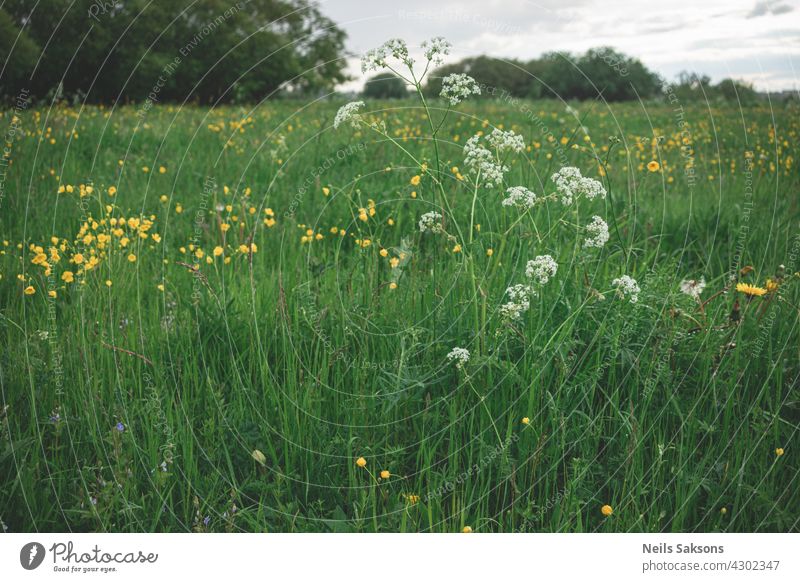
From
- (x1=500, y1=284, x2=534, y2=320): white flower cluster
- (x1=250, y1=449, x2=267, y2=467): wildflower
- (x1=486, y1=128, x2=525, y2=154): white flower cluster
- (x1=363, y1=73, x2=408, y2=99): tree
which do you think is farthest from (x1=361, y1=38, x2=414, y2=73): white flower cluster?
(x1=250, y1=449, x2=267, y2=467): wildflower

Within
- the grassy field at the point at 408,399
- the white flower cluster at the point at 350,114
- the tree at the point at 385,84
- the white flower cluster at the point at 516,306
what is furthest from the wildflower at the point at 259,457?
→ the tree at the point at 385,84

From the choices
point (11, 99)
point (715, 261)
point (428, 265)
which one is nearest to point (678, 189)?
point (715, 261)

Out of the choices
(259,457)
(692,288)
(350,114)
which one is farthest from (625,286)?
(259,457)

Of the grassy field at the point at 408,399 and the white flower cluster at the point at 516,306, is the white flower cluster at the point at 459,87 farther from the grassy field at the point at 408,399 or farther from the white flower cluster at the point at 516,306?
the white flower cluster at the point at 516,306

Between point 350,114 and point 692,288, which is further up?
point 350,114

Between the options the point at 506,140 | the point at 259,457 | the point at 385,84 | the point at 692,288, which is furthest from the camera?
the point at 385,84

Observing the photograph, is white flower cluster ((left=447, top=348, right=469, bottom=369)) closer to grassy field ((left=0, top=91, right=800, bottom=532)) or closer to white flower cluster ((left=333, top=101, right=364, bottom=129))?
grassy field ((left=0, top=91, right=800, bottom=532))

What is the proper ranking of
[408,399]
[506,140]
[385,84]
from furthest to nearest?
[385,84]
[506,140]
[408,399]

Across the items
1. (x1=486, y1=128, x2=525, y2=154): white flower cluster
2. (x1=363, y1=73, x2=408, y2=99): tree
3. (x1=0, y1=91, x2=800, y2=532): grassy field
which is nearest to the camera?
(x1=0, y1=91, x2=800, y2=532): grassy field

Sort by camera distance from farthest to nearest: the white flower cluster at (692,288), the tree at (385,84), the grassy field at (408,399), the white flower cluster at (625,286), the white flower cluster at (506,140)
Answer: the tree at (385,84), the white flower cluster at (692,288), the white flower cluster at (506,140), the white flower cluster at (625,286), the grassy field at (408,399)

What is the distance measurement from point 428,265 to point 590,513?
4.94 feet

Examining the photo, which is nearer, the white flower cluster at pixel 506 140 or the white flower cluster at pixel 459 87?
the white flower cluster at pixel 459 87

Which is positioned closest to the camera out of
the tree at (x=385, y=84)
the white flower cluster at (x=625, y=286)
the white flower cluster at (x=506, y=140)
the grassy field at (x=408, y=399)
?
the grassy field at (x=408, y=399)

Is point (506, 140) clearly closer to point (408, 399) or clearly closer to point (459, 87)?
point (459, 87)
